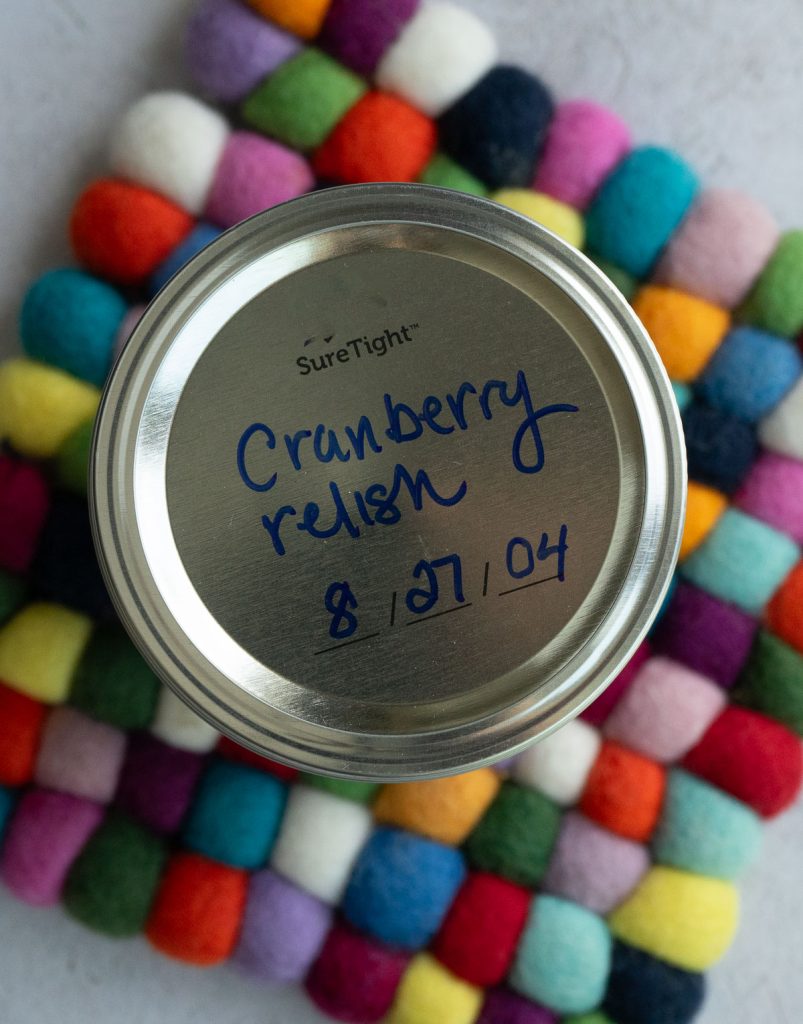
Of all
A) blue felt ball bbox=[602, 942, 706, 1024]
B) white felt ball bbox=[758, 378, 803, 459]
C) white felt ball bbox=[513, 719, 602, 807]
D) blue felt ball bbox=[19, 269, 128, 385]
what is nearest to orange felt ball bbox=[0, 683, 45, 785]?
blue felt ball bbox=[19, 269, 128, 385]

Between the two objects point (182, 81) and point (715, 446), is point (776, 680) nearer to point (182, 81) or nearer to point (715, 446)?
point (715, 446)

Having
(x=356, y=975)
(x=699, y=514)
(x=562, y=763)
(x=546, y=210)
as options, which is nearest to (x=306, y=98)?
(x=546, y=210)

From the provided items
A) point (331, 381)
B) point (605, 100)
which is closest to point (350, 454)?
point (331, 381)

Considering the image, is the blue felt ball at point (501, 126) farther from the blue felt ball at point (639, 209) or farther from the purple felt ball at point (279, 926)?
the purple felt ball at point (279, 926)

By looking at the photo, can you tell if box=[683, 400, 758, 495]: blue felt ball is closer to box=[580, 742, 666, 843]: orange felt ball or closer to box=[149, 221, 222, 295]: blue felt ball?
box=[580, 742, 666, 843]: orange felt ball

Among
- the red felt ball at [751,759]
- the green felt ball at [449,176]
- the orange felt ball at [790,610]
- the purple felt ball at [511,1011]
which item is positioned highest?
the green felt ball at [449,176]

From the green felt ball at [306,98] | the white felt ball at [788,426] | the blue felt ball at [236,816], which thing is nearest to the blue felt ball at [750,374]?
the white felt ball at [788,426]

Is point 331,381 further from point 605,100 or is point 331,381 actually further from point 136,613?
point 605,100
